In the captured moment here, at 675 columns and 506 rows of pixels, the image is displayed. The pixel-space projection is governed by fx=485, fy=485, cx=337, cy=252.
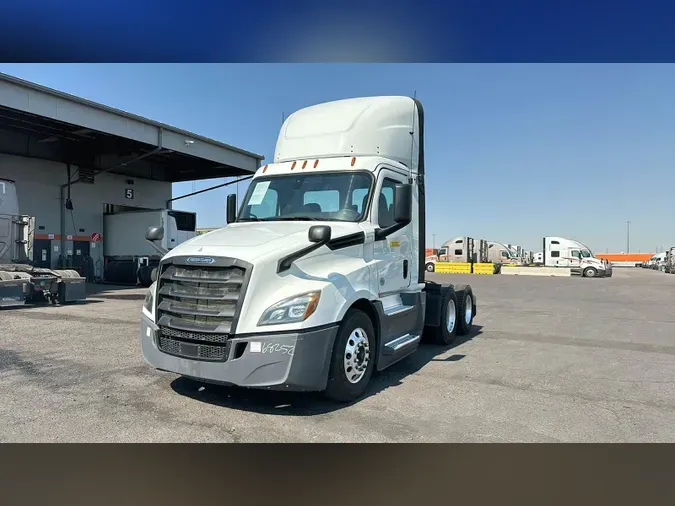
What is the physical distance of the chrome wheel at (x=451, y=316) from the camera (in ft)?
28.6

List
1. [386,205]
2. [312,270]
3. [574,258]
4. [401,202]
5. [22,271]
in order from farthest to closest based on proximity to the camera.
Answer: [574,258]
[22,271]
[386,205]
[401,202]
[312,270]

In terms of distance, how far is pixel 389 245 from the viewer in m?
6.37

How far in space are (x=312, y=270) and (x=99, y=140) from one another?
65.7 ft

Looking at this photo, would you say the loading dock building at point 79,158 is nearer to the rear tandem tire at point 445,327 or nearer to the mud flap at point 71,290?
the mud flap at point 71,290

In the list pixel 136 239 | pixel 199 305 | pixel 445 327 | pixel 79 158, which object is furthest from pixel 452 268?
pixel 199 305

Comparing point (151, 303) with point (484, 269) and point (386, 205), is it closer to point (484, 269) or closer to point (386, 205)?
point (386, 205)

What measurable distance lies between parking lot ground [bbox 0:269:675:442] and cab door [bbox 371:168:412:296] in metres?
1.25

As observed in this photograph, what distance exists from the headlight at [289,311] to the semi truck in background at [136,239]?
18.3 m

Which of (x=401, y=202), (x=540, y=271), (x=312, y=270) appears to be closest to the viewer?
(x=312, y=270)

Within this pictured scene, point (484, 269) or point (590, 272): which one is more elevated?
point (484, 269)

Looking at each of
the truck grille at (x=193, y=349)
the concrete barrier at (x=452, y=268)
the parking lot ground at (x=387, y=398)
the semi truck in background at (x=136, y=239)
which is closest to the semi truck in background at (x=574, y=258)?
the concrete barrier at (x=452, y=268)

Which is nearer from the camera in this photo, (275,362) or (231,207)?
(275,362)
